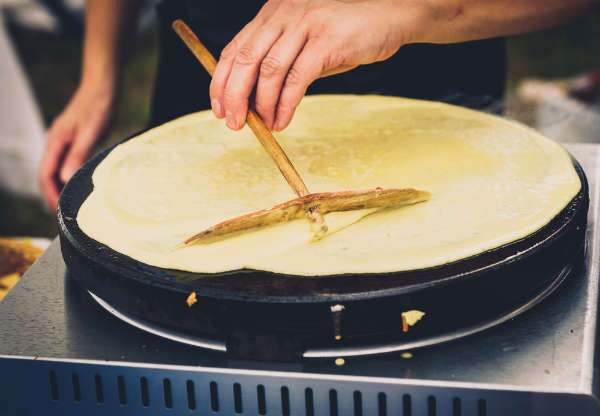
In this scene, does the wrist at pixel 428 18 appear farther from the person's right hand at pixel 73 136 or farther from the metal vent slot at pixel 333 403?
the person's right hand at pixel 73 136

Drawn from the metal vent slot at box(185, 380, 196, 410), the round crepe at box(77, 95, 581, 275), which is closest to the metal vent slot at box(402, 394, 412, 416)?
the round crepe at box(77, 95, 581, 275)

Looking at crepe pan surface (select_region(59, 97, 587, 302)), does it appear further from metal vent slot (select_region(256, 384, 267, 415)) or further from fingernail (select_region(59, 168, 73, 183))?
fingernail (select_region(59, 168, 73, 183))

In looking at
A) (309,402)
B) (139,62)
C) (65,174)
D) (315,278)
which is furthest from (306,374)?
(139,62)

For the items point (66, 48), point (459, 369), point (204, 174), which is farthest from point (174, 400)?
point (66, 48)

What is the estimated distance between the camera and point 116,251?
1130mm

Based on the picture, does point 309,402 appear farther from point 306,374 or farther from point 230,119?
point 230,119

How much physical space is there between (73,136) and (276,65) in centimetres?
108

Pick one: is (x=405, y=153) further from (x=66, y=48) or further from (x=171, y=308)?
(x=66, y=48)

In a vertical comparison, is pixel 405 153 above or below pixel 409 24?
below

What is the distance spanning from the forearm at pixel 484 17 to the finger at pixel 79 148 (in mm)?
1142

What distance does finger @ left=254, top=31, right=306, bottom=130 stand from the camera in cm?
121

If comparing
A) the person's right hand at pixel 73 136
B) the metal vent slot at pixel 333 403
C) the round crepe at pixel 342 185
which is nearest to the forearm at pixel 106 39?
the person's right hand at pixel 73 136

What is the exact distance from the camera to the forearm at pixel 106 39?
2.19m

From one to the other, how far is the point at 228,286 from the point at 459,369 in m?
0.38
